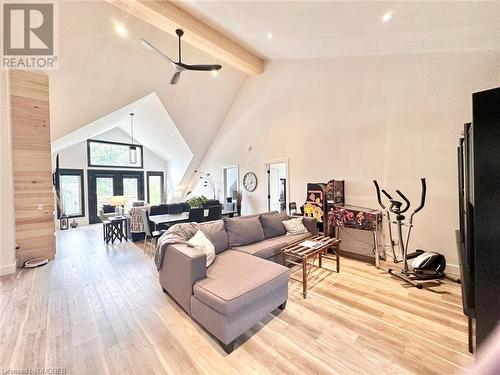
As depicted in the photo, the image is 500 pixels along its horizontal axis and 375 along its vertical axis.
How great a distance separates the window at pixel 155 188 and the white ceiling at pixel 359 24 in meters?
7.84

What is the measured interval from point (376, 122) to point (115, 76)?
5.36 meters

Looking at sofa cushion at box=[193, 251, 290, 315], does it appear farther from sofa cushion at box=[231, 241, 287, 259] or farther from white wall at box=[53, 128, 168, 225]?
white wall at box=[53, 128, 168, 225]

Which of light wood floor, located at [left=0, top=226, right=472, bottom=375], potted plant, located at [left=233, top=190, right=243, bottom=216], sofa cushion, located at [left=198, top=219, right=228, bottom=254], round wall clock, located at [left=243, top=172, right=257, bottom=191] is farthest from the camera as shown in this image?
potted plant, located at [left=233, top=190, right=243, bottom=216]

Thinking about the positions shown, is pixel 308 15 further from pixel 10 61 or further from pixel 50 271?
pixel 50 271

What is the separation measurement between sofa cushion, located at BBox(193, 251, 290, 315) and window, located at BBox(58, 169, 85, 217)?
8.16 metres

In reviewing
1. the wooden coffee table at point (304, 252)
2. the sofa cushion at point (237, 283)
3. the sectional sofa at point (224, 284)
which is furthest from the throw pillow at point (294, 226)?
the sofa cushion at point (237, 283)

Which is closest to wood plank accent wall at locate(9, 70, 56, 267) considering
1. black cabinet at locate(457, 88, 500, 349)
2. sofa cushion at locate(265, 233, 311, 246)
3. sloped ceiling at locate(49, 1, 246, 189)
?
sloped ceiling at locate(49, 1, 246, 189)

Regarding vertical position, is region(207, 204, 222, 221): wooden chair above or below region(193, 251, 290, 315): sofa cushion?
above

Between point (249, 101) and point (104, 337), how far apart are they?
602 centimetres

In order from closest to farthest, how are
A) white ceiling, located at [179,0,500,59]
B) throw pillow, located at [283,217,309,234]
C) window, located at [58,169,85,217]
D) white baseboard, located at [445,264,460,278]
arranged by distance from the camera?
white ceiling, located at [179,0,500,59] → white baseboard, located at [445,264,460,278] → throw pillow, located at [283,217,309,234] → window, located at [58,169,85,217]

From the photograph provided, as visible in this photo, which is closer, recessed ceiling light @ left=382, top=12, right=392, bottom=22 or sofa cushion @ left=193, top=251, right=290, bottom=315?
sofa cushion @ left=193, top=251, right=290, bottom=315

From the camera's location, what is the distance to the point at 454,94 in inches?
118

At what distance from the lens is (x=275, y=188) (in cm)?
660

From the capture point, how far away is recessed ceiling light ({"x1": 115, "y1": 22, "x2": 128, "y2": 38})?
3.41 meters
